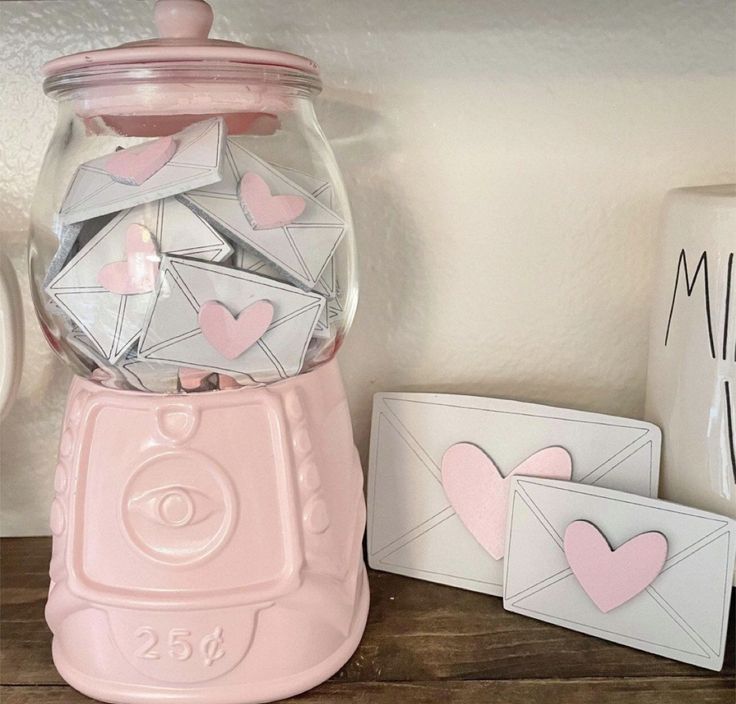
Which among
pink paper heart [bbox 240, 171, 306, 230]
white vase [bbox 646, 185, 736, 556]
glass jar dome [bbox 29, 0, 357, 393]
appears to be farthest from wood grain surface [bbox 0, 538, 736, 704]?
pink paper heart [bbox 240, 171, 306, 230]

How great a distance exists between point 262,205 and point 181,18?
0.51ft

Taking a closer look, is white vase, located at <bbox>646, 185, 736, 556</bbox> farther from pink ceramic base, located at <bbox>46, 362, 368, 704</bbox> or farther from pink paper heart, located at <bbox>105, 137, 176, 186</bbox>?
pink paper heart, located at <bbox>105, 137, 176, 186</bbox>

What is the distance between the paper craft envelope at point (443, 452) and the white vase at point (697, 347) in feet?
0.09

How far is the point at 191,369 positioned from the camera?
55cm

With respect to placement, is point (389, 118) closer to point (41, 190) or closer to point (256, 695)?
point (41, 190)

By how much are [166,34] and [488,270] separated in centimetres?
36

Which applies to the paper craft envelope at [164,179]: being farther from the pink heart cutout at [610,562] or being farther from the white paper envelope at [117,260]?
the pink heart cutout at [610,562]

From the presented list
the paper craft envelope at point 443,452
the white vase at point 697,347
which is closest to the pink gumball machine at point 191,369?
the paper craft envelope at point 443,452

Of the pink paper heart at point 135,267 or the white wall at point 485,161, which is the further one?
the white wall at point 485,161

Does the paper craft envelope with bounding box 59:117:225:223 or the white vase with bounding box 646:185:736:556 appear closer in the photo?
the paper craft envelope with bounding box 59:117:225:223

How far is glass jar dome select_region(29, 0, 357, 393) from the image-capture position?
0.52 m

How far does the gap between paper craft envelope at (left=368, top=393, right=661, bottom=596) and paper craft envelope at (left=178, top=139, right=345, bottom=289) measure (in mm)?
228

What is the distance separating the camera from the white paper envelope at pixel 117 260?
0.52 m

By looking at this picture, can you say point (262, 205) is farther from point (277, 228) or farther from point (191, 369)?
point (191, 369)
